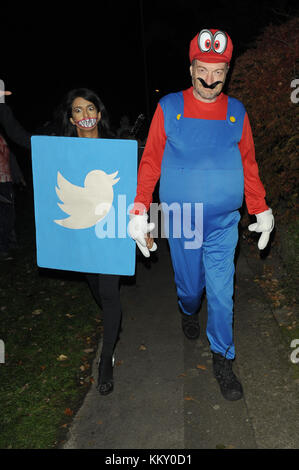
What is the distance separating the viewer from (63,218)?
345 cm

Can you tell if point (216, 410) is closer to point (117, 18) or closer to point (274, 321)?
point (274, 321)

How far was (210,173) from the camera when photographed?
3.18 meters

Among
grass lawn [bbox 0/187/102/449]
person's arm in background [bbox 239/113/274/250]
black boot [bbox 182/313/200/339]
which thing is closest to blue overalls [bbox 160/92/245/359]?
person's arm in background [bbox 239/113/274/250]

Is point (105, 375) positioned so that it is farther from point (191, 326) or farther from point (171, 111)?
point (171, 111)

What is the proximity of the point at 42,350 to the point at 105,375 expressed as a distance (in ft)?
2.87

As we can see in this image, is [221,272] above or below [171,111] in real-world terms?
below

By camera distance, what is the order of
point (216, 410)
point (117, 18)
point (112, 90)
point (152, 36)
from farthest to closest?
point (112, 90), point (117, 18), point (152, 36), point (216, 410)

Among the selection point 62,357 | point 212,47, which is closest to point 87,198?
point 212,47

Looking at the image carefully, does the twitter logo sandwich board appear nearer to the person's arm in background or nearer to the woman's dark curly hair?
the woman's dark curly hair

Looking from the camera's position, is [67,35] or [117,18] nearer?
[67,35]

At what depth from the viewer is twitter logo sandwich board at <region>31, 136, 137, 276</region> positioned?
10.7ft
